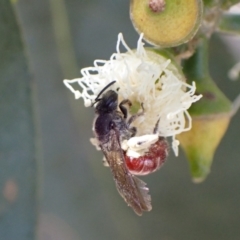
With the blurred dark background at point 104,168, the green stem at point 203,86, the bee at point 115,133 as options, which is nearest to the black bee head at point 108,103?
the bee at point 115,133

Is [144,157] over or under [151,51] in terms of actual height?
under

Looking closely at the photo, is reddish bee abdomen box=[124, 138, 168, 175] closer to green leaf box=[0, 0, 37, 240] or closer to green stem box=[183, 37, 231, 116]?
green stem box=[183, 37, 231, 116]

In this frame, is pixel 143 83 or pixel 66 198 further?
pixel 66 198

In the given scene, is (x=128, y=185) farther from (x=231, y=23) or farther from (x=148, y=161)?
(x=231, y=23)

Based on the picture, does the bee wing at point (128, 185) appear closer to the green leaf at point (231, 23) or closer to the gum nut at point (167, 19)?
the gum nut at point (167, 19)

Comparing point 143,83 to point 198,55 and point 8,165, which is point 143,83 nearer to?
point 198,55

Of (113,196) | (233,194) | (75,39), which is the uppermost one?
(75,39)

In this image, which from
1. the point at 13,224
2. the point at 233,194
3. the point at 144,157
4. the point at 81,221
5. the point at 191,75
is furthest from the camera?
the point at 81,221

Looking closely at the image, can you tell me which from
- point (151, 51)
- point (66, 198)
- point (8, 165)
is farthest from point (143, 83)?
point (66, 198)
